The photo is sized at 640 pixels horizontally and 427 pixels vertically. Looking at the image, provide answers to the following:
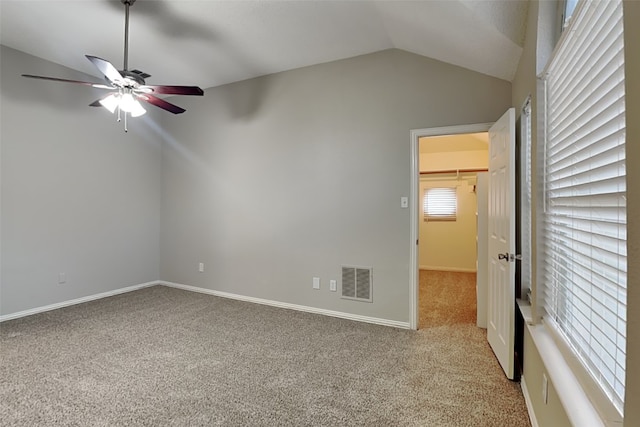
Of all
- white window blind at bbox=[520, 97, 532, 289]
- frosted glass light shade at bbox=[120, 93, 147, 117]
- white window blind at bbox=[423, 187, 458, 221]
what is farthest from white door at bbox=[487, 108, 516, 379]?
white window blind at bbox=[423, 187, 458, 221]

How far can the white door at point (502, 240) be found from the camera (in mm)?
2361

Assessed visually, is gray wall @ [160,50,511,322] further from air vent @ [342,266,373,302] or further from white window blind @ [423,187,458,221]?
white window blind @ [423,187,458,221]

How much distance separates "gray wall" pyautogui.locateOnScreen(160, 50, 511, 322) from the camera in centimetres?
342

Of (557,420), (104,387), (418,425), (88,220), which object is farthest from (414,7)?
(88,220)

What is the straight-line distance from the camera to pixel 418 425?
73.3 inches

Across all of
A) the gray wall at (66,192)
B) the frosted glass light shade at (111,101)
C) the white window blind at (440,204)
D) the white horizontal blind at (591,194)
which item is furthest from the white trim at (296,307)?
the white window blind at (440,204)

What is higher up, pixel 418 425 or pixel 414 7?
pixel 414 7

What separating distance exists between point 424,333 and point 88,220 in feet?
14.0

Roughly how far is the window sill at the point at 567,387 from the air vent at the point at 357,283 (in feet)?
6.37

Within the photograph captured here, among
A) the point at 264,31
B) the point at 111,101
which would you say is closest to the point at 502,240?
the point at 264,31

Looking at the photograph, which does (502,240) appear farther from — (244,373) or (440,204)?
(440,204)

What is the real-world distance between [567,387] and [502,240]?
151 cm

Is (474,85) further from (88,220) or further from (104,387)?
(88,220)

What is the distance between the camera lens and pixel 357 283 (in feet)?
12.0
